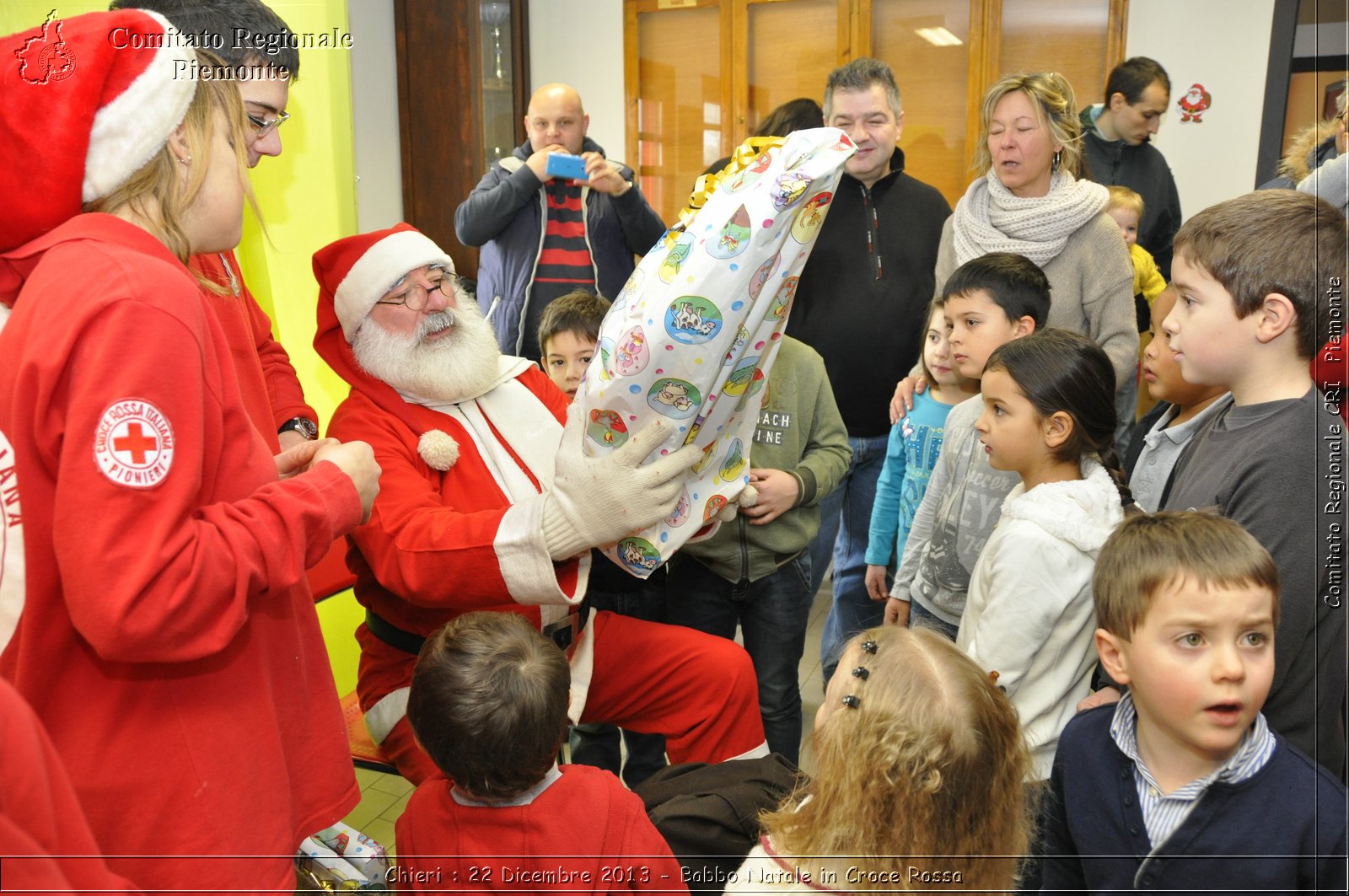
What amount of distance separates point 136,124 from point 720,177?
0.91 meters

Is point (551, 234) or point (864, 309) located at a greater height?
point (551, 234)

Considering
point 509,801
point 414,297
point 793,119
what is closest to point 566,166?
point 793,119

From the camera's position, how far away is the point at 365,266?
2.16 metres

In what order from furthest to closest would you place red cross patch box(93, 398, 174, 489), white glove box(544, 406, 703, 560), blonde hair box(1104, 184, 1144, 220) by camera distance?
blonde hair box(1104, 184, 1144, 220), white glove box(544, 406, 703, 560), red cross patch box(93, 398, 174, 489)

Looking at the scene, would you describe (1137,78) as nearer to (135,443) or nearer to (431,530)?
(431,530)

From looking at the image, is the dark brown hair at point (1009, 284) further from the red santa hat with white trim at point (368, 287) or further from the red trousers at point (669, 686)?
the red santa hat with white trim at point (368, 287)

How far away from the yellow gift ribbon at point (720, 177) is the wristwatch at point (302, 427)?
0.99m

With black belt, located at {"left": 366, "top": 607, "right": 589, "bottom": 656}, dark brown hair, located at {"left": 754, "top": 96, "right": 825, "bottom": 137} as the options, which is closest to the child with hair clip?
black belt, located at {"left": 366, "top": 607, "right": 589, "bottom": 656}

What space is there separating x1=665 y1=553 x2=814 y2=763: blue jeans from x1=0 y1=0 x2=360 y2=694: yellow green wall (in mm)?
1321

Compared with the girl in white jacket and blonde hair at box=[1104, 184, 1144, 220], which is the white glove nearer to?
the girl in white jacket

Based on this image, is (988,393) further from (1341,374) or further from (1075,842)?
(1075,842)

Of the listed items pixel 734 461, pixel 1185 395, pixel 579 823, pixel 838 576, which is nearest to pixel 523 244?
pixel 838 576

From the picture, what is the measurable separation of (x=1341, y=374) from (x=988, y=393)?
616 millimetres

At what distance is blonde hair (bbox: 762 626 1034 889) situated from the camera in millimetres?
1229
